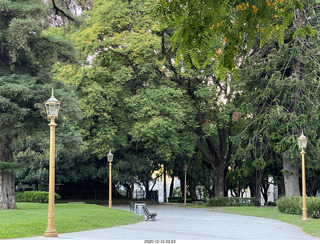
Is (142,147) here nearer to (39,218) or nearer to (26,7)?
(26,7)

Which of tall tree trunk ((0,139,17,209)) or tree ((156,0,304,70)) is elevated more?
tree ((156,0,304,70))

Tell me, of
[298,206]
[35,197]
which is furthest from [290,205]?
[35,197]

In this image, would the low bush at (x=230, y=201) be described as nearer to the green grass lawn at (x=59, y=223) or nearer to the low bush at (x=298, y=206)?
the low bush at (x=298, y=206)

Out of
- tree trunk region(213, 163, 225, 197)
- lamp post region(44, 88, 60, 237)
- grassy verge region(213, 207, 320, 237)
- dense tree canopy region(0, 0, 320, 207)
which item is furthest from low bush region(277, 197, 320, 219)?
lamp post region(44, 88, 60, 237)

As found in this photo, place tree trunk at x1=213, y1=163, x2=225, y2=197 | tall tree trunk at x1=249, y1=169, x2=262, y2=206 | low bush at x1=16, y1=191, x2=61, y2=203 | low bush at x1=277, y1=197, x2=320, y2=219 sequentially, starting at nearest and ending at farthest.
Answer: low bush at x1=277, y1=197, x2=320, y2=219 < low bush at x1=16, y1=191, x2=61, y2=203 < tall tree trunk at x1=249, y1=169, x2=262, y2=206 < tree trunk at x1=213, y1=163, x2=225, y2=197

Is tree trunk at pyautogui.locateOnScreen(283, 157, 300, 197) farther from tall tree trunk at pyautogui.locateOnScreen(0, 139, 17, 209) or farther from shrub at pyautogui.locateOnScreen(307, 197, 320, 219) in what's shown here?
tall tree trunk at pyautogui.locateOnScreen(0, 139, 17, 209)

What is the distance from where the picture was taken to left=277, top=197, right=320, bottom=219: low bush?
23.2 meters

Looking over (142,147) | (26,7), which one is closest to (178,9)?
(26,7)

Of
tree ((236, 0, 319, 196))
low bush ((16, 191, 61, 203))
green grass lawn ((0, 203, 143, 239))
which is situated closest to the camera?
green grass lawn ((0, 203, 143, 239))

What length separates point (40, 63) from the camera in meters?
27.3

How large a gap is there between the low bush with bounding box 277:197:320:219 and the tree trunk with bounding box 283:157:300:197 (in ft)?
12.3

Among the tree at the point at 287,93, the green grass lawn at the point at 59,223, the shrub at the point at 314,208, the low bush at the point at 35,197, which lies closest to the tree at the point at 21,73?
the green grass lawn at the point at 59,223

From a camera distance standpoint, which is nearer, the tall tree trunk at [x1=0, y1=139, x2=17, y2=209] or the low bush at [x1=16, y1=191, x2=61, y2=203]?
the tall tree trunk at [x1=0, y1=139, x2=17, y2=209]

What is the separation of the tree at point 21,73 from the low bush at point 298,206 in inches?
510
